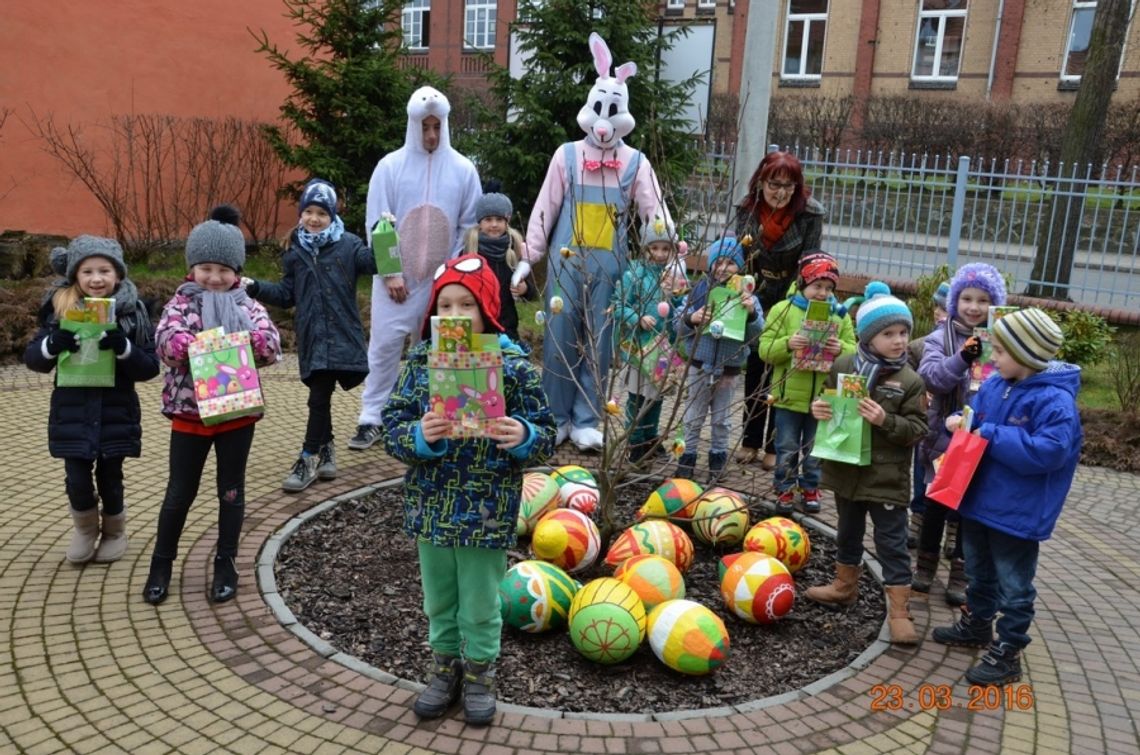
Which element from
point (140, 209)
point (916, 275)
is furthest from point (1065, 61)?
point (140, 209)

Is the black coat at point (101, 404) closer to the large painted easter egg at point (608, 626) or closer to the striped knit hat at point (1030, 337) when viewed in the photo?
the large painted easter egg at point (608, 626)

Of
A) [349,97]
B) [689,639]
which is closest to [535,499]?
[689,639]

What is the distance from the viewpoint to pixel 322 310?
5855mm

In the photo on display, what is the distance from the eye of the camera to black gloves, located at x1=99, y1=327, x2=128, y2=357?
4320mm

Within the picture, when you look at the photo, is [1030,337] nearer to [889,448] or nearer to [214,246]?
[889,448]

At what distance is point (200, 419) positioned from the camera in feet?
14.1

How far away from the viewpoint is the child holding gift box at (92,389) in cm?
431

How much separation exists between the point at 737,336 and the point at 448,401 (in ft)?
10.1

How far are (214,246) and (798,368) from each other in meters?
3.15

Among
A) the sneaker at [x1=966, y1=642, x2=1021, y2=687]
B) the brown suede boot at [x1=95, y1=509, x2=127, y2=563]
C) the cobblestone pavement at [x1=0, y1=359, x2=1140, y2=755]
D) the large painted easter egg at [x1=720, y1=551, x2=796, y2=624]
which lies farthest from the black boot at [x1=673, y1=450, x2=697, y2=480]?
the brown suede boot at [x1=95, y1=509, x2=127, y2=563]

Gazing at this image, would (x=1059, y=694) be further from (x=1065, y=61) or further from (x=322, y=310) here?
(x=1065, y=61)

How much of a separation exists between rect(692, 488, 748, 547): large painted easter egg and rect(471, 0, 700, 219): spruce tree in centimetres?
570

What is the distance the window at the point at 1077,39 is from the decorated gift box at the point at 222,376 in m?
26.7

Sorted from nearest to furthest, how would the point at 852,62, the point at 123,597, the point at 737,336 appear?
the point at 123,597 → the point at 737,336 → the point at 852,62
